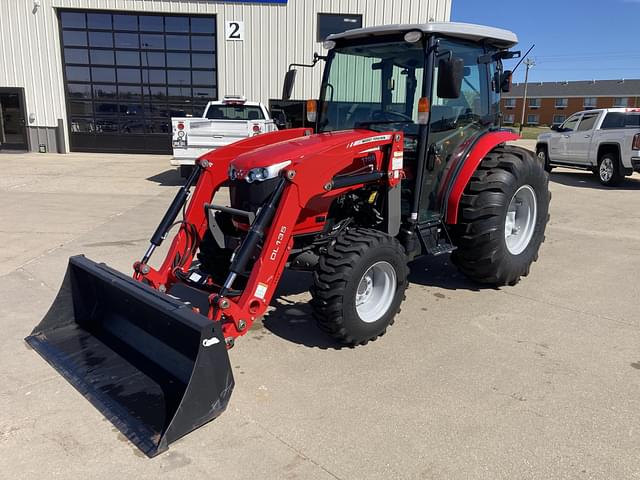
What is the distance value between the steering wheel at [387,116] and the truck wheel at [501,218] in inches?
34.4

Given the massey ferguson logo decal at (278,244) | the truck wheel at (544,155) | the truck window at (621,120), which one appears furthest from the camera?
the truck wheel at (544,155)

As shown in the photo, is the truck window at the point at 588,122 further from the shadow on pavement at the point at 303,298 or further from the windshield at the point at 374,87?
the windshield at the point at 374,87

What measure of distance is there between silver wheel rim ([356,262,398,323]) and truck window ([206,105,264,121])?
9.62 m

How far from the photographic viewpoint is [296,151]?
12.1 feet

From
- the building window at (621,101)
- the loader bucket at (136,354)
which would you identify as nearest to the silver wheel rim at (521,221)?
the loader bucket at (136,354)

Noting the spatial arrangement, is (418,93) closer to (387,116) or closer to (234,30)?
(387,116)

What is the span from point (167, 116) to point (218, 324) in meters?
16.3

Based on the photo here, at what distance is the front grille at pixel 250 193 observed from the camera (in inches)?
149

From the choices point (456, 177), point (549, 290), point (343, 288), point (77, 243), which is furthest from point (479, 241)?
point (77, 243)

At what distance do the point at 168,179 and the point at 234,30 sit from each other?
664 centimetres

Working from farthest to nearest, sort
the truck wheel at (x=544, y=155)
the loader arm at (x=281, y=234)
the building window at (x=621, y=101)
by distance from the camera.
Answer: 1. the building window at (x=621, y=101)
2. the truck wheel at (x=544, y=155)
3. the loader arm at (x=281, y=234)

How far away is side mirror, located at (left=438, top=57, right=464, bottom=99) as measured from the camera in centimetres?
368

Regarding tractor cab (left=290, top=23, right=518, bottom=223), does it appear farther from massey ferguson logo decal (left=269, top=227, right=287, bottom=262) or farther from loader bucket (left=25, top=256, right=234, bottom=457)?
loader bucket (left=25, top=256, right=234, bottom=457)

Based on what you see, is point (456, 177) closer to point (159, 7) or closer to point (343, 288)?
point (343, 288)
